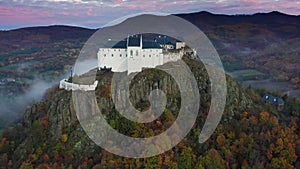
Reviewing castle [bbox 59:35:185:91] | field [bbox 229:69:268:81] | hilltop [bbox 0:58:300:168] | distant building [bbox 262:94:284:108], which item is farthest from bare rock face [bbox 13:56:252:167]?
field [bbox 229:69:268:81]

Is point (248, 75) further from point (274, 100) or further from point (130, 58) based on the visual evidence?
point (130, 58)

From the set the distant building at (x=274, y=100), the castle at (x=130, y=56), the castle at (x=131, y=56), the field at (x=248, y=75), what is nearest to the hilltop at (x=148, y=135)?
the castle at (x=130, y=56)

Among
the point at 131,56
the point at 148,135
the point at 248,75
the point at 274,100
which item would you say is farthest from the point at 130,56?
the point at 248,75

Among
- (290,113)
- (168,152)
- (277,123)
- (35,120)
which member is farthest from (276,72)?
(35,120)

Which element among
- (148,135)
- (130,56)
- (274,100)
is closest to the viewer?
(148,135)

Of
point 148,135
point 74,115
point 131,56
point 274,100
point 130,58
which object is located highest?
point 131,56

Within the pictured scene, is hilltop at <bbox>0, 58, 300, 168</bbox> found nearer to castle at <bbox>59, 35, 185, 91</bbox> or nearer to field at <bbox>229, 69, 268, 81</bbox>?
castle at <bbox>59, 35, 185, 91</bbox>
